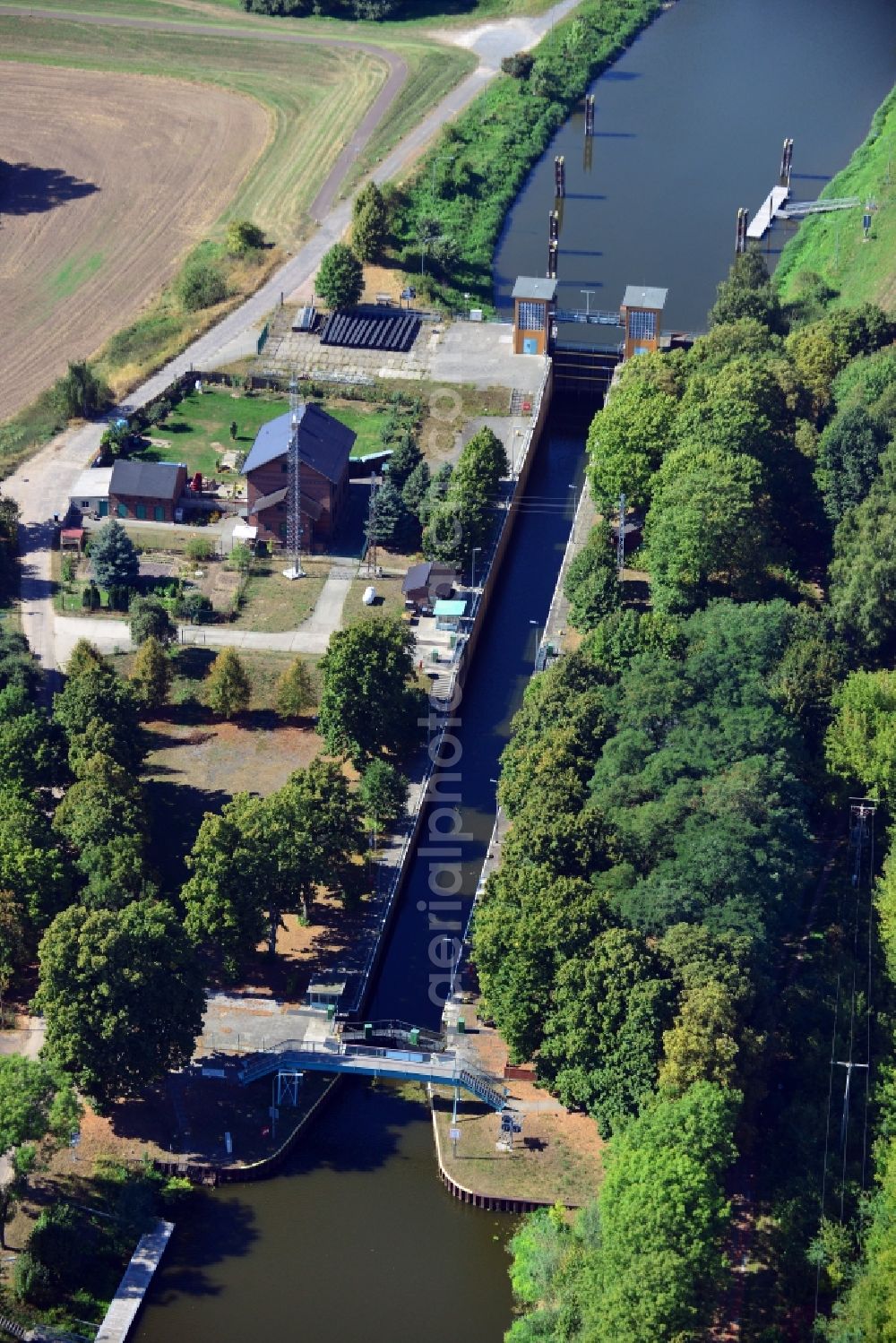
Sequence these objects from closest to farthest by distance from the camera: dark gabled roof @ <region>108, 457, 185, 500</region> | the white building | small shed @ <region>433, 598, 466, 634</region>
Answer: small shed @ <region>433, 598, 466, 634</region> → dark gabled roof @ <region>108, 457, 185, 500</region> → the white building

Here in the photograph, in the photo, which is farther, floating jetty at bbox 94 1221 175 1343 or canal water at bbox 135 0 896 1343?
canal water at bbox 135 0 896 1343

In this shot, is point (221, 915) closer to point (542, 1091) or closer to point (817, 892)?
point (542, 1091)

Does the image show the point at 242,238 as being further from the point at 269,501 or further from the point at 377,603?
the point at 377,603

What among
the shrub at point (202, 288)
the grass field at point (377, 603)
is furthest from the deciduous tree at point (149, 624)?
the shrub at point (202, 288)

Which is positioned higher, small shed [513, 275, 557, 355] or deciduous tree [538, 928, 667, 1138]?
small shed [513, 275, 557, 355]

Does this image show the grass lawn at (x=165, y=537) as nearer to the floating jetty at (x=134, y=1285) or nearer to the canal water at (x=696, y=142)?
the canal water at (x=696, y=142)

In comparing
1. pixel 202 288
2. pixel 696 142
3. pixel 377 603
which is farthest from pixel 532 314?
pixel 696 142

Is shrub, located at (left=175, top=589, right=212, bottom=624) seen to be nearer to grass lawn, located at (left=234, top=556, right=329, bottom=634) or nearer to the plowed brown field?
grass lawn, located at (left=234, top=556, right=329, bottom=634)

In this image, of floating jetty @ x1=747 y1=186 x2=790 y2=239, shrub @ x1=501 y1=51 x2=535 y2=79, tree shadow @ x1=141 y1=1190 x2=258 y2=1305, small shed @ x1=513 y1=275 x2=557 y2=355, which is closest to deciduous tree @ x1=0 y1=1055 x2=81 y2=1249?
tree shadow @ x1=141 y1=1190 x2=258 y2=1305

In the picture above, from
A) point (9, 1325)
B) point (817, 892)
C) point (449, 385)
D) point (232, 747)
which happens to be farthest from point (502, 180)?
point (9, 1325)
